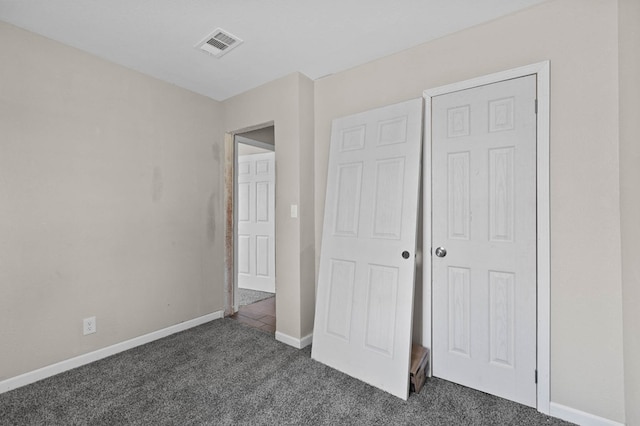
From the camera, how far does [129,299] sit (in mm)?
2689

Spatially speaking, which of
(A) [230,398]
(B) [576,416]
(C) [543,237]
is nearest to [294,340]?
(A) [230,398]

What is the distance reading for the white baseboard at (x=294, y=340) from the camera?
106 inches

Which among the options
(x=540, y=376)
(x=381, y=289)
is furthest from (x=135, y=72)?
(x=540, y=376)

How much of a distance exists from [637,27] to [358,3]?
55.4 inches

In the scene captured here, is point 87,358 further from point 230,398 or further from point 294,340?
point 294,340

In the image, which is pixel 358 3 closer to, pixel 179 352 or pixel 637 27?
pixel 637 27

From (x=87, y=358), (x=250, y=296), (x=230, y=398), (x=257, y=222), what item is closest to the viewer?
(x=230, y=398)

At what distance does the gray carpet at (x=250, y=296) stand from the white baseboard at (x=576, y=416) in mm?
3218

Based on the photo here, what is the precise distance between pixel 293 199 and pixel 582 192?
204 cm

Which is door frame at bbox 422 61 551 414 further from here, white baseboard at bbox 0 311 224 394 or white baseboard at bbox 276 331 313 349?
white baseboard at bbox 0 311 224 394

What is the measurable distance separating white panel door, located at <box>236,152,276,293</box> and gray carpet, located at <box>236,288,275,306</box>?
3.6 inches

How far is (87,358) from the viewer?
241 cm

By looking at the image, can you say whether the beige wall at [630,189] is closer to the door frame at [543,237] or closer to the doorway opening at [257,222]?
the door frame at [543,237]

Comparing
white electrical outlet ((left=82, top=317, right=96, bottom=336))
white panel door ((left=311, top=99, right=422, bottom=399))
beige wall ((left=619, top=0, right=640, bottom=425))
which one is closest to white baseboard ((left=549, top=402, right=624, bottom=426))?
beige wall ((left=619, top=0, right=640, bottom=425))
